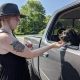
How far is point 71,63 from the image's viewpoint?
3.42m

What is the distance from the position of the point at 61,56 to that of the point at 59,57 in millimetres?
74

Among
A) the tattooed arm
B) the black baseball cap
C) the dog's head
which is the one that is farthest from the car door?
the black baseball cap

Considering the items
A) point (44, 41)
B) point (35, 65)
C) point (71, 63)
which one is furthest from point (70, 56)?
point (35, 65)

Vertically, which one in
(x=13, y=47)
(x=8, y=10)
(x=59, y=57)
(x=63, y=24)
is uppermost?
(x=8, y=10)

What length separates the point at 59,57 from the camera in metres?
3.81

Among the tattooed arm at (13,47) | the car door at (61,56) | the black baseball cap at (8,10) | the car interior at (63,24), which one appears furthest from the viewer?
the car interior at (63,24)

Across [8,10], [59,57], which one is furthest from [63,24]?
[8,10]

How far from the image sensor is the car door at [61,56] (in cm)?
339

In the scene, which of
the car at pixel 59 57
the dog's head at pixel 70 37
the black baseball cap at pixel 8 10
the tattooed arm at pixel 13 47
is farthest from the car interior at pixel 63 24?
the tattooed arm at pixel 13 47

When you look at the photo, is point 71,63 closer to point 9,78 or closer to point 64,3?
point 9,78

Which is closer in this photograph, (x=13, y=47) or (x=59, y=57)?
(x=13, y=47)

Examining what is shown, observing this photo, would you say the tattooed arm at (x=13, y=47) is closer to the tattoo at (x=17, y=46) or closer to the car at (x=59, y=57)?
the tattoo at (x=17, y=46)

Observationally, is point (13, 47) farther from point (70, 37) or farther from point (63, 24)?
point (63, 24)

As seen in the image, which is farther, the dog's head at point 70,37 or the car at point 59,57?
the dog's head at point 70,37
